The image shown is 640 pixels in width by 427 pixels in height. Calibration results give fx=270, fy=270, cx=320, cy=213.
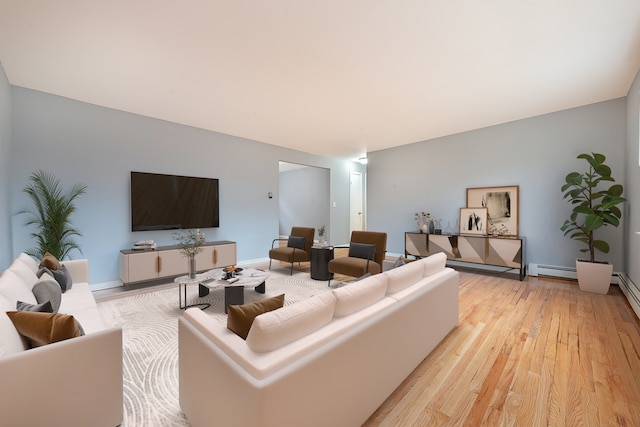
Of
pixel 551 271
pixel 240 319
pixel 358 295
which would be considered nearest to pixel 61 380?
pixel 240 319

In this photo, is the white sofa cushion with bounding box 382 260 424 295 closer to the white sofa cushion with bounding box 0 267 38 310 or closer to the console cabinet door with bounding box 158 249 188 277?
the white sofa cushion with bounding box 0 267 38 310

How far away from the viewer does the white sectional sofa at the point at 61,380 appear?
1.21 m

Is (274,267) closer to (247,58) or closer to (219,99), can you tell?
(219,99)

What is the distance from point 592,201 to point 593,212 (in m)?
0.71

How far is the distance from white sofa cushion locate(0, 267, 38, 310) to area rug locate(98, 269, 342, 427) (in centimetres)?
82

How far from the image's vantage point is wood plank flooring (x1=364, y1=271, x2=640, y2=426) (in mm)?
1643

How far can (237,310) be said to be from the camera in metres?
1.37

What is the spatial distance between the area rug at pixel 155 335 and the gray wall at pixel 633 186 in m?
3.92

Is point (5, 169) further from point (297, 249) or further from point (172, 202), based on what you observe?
point (297, 249)

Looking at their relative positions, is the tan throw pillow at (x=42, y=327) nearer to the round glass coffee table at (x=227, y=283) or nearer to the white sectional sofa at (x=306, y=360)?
the white sectional sofa at (x=306, y=360)

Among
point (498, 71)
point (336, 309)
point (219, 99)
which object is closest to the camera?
point (336, 309)

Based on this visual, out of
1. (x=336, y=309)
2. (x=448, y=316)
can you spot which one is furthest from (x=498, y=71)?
(x=336, y=309)

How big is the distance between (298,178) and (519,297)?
7104 mm

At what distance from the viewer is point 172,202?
15.9 ft
